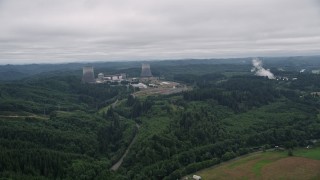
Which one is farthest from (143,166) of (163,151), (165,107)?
(165,107)

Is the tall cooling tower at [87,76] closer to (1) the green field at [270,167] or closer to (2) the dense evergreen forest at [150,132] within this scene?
(2) the dense evergreen forest at [150,132]

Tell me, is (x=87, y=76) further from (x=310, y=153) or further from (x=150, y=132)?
(x=310, y=153)

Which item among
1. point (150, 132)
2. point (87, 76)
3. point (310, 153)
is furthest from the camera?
point (87, 76)

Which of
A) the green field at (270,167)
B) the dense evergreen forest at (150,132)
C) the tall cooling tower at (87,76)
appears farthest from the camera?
the tall cooling tower at (87,76)

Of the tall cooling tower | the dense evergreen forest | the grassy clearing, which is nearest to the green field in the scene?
the grassy clearing

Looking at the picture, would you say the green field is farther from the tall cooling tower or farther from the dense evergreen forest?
the tall cooling tower

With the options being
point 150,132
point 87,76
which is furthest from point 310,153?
point 87,76

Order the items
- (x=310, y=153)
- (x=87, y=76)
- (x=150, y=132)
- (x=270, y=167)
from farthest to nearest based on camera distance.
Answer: (x=87, y=76)
(x=150, y=132)
(x=310, y=153)
(x=270, y=167)

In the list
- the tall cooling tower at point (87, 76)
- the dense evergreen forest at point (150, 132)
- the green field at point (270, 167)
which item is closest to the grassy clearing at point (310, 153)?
the green field at point (270, 167)
